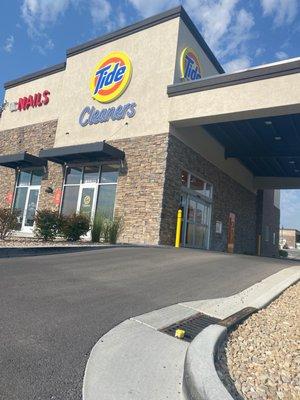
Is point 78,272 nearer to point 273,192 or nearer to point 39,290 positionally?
point 39,290

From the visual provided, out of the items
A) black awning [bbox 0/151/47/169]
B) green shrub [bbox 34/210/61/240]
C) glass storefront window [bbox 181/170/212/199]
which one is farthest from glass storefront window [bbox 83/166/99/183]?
green shrub [bbox 34/210/61/240]

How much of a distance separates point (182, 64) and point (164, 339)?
14.3 meters

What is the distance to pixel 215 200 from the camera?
64.8 ft

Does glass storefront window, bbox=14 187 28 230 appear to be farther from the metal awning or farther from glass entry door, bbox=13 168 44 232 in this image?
the metal awning

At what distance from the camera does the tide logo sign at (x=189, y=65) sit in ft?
52.9

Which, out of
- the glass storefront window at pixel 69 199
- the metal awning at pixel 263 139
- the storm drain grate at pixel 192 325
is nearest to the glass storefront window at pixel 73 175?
the glass storefront window at pixel 69 199

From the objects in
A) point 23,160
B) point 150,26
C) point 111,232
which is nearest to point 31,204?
point 23,160

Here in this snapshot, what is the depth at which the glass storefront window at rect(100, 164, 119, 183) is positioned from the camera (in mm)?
16581

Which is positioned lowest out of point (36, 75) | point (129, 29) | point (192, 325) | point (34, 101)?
point (192, 325)

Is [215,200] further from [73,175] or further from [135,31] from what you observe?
[135,31]

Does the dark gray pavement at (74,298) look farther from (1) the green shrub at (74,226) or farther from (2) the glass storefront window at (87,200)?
(2) the glass storefront window at (87,200)

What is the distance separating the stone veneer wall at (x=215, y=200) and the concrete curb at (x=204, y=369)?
427 inches

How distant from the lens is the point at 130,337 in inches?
155

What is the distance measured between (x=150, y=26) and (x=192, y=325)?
15.4 metres
